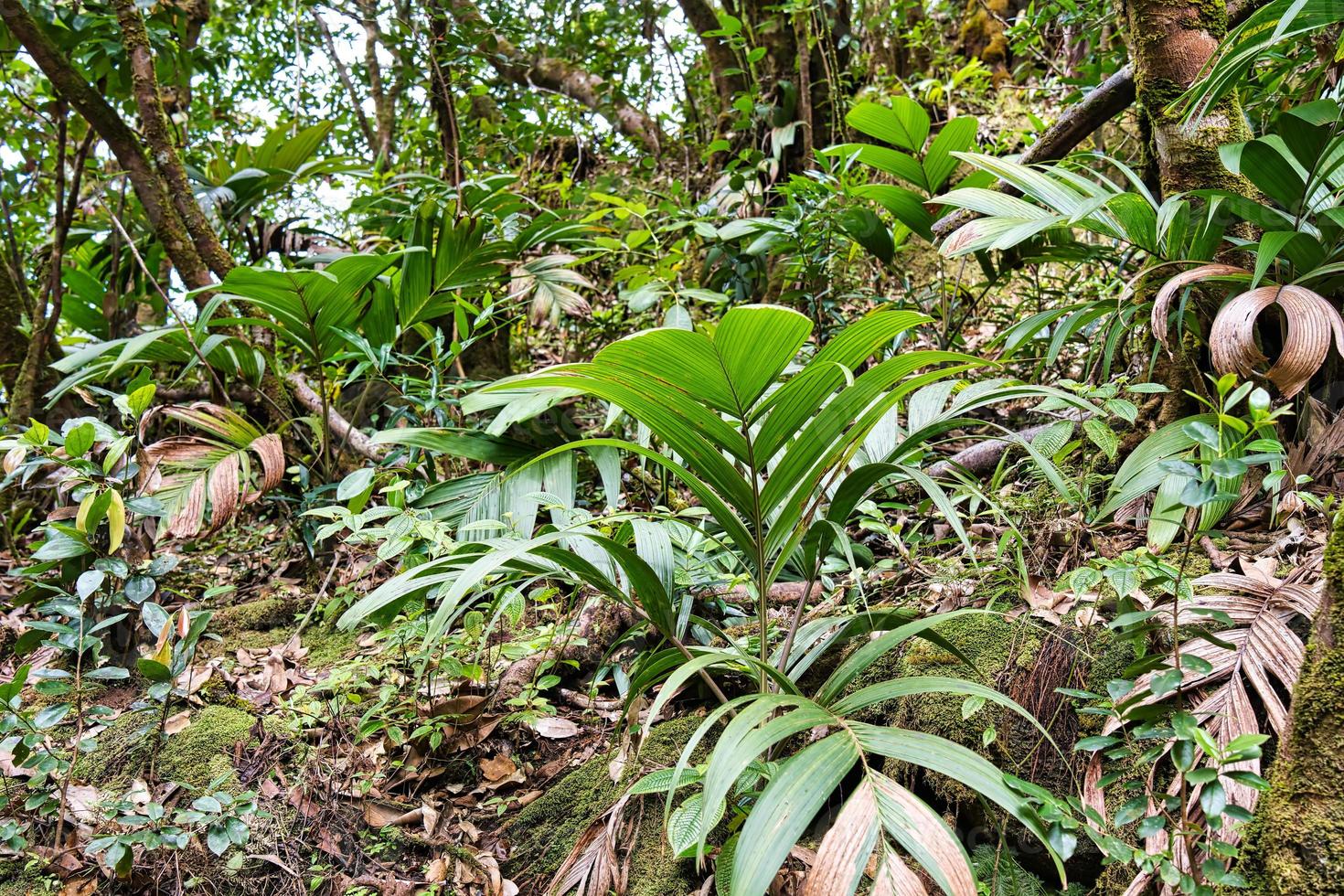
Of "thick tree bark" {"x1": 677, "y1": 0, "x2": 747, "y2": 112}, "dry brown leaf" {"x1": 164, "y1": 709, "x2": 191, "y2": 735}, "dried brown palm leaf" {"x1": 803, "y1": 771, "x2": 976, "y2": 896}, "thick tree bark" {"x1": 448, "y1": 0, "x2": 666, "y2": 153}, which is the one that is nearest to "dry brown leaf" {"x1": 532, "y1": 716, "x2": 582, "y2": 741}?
"dry brown leaf" {"x1": 164, "y1": 709, "x2": 191, "y2": 735}

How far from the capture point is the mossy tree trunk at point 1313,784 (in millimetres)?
899

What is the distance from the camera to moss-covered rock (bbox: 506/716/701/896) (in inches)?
58.5

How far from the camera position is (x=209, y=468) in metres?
2.29

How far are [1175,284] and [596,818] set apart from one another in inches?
58.7

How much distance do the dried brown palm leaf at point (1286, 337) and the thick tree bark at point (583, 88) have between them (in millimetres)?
3732

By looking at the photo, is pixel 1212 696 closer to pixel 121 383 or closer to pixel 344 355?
pixel 344 355

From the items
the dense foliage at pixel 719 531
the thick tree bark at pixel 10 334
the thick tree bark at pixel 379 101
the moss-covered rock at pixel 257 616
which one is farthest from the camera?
the thick tree bark at pixel 379 101

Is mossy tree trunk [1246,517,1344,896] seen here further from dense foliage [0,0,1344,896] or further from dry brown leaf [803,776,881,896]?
dry brown leaf [803,776,881,896]

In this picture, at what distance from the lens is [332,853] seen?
5.53 ft

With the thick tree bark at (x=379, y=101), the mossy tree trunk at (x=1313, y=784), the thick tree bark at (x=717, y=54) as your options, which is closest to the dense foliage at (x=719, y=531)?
the mossy tree trunk at (x=1313, y=784)

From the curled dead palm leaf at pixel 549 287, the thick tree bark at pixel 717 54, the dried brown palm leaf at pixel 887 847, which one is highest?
the thick tree bark at pixel 717 54

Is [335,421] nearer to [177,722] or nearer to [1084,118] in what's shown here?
[177,722]

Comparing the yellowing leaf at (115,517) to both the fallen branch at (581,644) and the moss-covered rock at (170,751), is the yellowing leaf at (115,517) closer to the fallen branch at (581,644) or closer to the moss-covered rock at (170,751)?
the moss-covered rock at (170,751)

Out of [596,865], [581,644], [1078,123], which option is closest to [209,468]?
[581,644]
